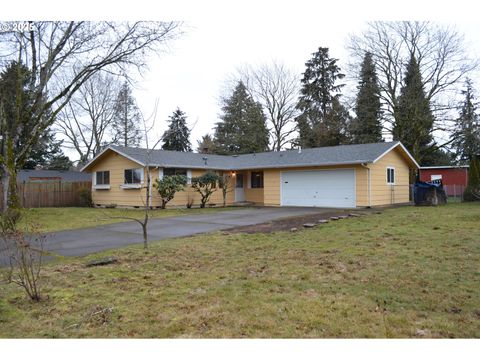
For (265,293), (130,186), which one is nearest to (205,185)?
(130,186)

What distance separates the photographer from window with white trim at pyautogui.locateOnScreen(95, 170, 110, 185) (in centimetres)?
2117

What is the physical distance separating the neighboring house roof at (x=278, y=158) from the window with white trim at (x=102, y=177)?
30.3 inches

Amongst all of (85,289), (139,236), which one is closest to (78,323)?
(85,289)

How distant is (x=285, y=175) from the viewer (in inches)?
786

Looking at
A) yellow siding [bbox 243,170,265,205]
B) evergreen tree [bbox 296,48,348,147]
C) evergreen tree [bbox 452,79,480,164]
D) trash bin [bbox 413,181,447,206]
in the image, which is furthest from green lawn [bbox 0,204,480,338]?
evergreen tree [bbox 296,48,348,147]

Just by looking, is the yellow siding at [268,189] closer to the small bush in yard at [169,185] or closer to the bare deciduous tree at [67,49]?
the small bush in yard at [169,185]

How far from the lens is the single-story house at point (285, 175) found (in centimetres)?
1742

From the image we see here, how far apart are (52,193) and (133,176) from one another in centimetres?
625

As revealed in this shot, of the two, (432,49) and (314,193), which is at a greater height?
(432,49)

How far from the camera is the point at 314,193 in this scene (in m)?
18.7
